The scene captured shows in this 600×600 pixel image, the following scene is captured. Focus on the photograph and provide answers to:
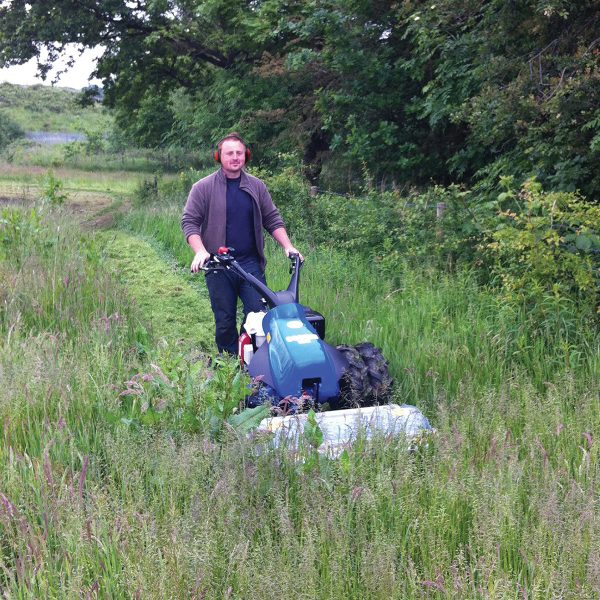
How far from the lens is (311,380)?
4.30 metres

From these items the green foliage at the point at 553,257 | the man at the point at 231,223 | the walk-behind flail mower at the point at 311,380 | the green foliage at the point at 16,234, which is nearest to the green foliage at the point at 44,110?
the green foliage at the point at 16,234

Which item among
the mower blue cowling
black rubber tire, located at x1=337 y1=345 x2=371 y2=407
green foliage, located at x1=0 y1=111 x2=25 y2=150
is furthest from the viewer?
green foliage, located at x1=0 y1=111 x2=25 y2=150

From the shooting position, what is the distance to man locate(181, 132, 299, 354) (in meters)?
5.53

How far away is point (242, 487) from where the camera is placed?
3.21 metres

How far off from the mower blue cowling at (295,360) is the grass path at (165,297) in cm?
88

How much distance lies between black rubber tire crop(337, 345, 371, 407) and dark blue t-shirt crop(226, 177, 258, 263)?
143 cm

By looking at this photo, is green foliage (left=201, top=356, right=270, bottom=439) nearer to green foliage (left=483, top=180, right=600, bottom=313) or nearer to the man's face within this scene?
the man's face

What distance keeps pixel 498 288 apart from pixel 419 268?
1164 mm

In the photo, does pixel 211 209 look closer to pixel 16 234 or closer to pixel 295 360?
pixel 295 360

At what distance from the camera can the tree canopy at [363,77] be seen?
805 centimetres

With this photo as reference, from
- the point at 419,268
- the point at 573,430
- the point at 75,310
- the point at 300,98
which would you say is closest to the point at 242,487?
the point at 573,430

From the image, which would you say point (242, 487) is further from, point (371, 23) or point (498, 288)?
point (371, 23)

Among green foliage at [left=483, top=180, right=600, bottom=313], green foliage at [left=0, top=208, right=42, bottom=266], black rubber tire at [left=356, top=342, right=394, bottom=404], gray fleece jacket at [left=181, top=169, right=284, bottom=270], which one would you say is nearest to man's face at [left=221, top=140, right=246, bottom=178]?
gray fleece jacket at [left=181, top=169, right=284, bottom=270]

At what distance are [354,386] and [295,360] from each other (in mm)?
477
